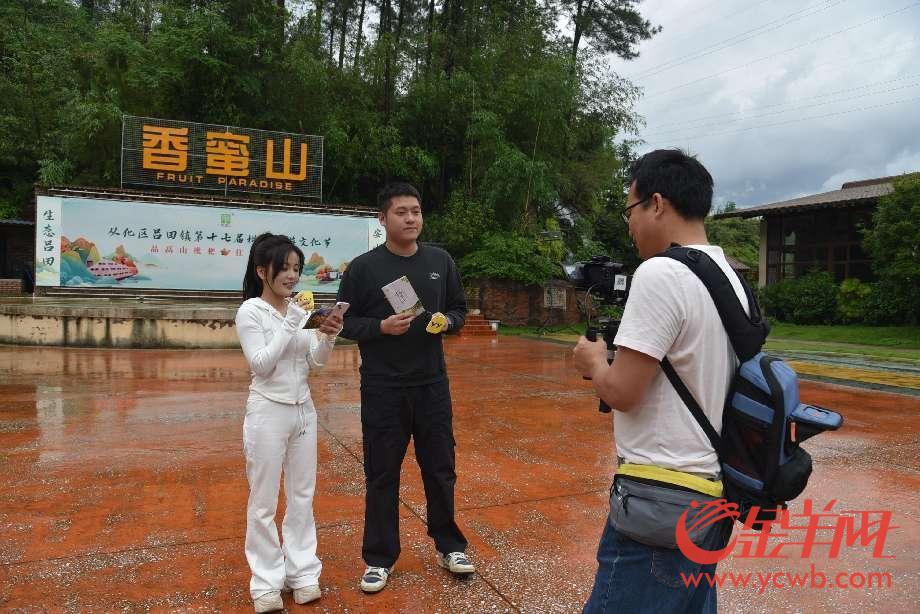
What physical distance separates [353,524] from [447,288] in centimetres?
133

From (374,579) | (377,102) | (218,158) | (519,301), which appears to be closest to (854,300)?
(519,301)

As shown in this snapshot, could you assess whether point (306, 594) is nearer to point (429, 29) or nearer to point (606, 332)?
point (606, 332)

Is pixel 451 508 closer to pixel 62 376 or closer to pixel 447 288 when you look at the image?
pixel 447 288

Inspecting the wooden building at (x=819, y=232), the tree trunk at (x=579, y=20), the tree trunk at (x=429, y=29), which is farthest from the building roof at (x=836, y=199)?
the tree trunk at (x=429, y=29)

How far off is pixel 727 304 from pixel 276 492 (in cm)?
183

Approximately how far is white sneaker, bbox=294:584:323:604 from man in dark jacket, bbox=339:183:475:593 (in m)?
0.18

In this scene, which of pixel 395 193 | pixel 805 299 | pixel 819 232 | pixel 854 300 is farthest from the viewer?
pixel 819 232

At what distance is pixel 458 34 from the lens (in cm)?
2261

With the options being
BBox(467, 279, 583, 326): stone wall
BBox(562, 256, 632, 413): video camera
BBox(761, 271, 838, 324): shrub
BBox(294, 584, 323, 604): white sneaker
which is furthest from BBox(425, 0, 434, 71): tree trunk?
BBox(562, 256, 632, 413): video camera

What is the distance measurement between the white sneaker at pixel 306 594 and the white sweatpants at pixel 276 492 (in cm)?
2

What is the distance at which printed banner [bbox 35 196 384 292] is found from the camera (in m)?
14.1

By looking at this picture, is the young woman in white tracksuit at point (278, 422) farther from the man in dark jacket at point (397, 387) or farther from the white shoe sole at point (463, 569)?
the white shoe sole at point (463, 569)

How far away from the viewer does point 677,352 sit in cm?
135

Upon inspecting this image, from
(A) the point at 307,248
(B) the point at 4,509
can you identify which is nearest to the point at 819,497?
(B) the point at 4,509
